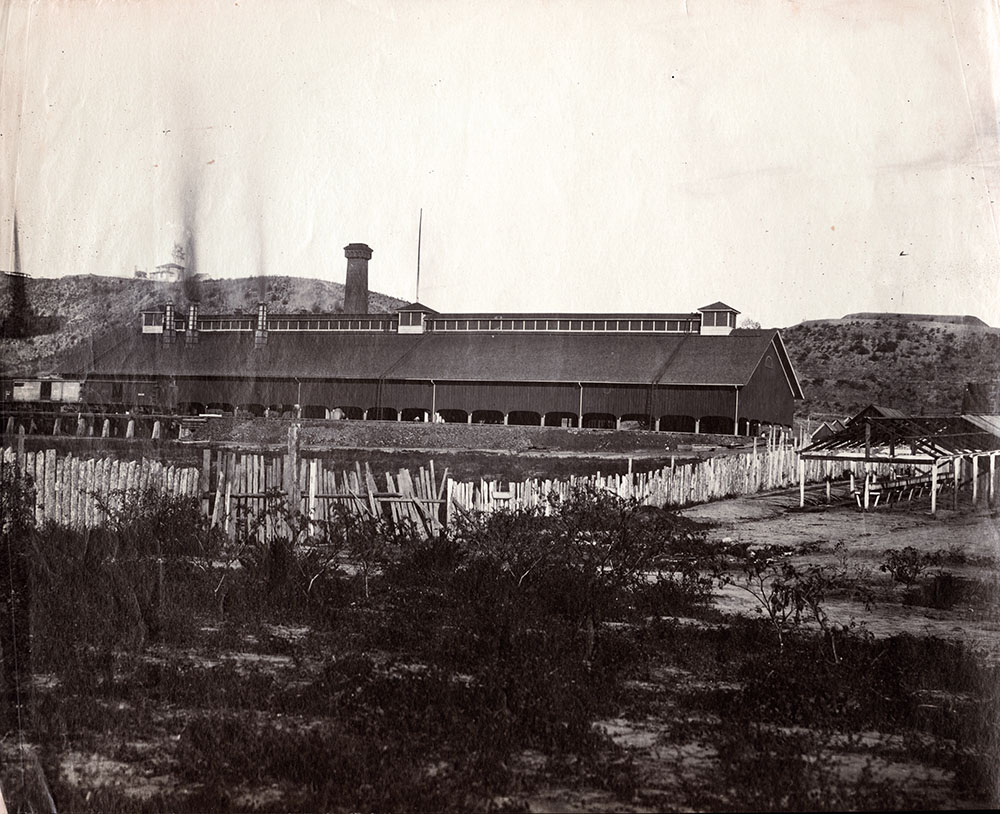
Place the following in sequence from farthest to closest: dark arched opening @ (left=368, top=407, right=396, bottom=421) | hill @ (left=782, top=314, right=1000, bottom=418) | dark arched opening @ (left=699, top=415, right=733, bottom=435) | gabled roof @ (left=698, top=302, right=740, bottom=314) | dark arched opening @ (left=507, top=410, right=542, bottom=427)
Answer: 1. dark arched opening @ (left=699, top=415, right=733, bottom=435)
2. dark arched opening @ (left=507, top=410, right=542, bottom=427)
3. dark arched opening @ (left=368, top=407, right=396, bottom=421)
4. gabled roof @ (left=698, top=302, right=740, bottom=314)
5. hill @ (left=782, top=314, right=1000, bottom=418)

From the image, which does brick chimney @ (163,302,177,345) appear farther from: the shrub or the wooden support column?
the wooden support column

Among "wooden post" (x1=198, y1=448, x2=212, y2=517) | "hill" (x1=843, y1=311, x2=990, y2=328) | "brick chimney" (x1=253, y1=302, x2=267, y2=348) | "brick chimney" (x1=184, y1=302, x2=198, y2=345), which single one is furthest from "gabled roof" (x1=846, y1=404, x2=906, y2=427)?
"wooden post" (x1=198, y1=448, x2=212, y2=517)

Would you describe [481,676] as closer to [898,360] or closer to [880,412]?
[880,412]

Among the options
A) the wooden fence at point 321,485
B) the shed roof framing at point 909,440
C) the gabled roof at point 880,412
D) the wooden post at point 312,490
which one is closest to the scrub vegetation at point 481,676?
the wooden fence at point 321,485

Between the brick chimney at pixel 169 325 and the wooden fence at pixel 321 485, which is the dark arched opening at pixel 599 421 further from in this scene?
the brick chimney at pixel 169 325

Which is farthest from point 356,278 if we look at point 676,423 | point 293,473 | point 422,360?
point 676,423

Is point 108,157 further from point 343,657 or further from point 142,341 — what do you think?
point 343,657
